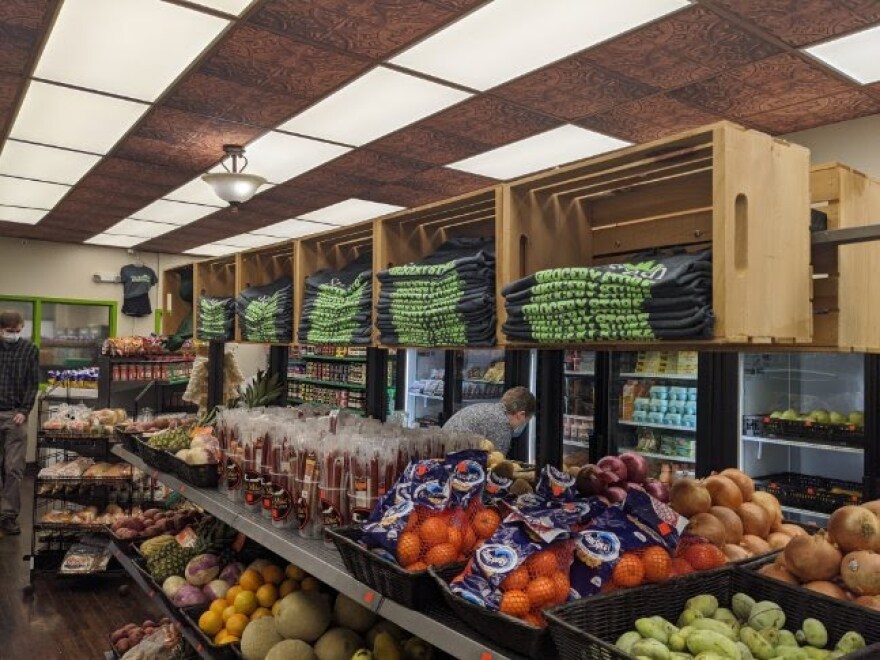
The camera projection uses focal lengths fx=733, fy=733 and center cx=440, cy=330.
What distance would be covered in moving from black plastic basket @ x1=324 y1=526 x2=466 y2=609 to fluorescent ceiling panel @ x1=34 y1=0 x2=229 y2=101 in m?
2.46

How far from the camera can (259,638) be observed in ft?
8.11

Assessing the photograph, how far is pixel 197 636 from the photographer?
8.83 feet

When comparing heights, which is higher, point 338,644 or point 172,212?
point 172,212

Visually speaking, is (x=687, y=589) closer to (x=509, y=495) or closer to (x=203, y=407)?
(x=509, y=495)

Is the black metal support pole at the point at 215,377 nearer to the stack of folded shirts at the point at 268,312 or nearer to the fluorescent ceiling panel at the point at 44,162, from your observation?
the stack of folded shirts at the point at 268,312

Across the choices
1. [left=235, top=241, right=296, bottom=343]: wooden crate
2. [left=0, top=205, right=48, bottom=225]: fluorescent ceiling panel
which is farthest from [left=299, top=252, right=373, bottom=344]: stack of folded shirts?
[left=0, top=205, right=48, bottom=225]: fluorescent ceiling panel

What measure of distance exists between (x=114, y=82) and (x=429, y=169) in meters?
2.32

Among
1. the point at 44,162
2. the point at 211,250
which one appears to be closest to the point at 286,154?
Answer: the point at 44,162

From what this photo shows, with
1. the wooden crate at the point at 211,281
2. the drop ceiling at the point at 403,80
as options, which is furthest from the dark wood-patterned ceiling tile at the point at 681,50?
the wooden crate at the point at 211,281

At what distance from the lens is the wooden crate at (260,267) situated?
12.3 feet

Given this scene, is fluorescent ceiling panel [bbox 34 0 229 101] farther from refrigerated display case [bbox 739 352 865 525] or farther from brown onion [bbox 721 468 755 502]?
refrigerated display case [bbox 739 352 865 525]

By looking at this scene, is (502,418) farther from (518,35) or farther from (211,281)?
(518,35)

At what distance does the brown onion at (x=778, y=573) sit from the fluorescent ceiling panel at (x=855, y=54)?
256 centimetres

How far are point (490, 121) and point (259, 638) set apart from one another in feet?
10.4
